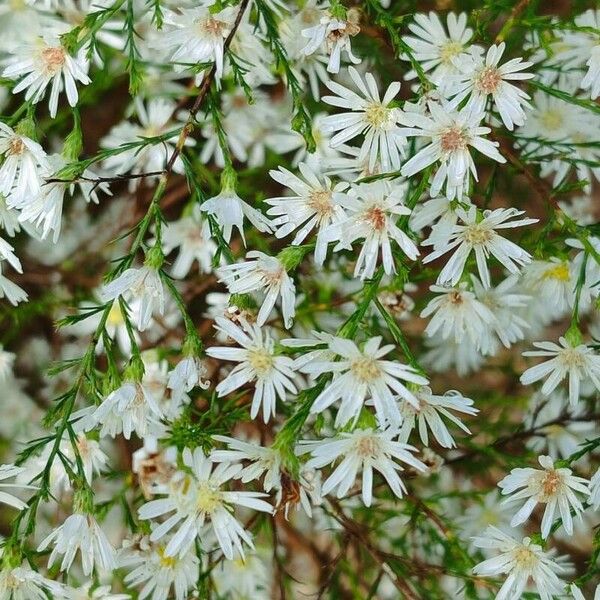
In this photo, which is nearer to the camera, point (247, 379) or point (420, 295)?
point (247, 379)

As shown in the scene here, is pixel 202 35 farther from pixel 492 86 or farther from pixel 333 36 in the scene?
pixel 492 86

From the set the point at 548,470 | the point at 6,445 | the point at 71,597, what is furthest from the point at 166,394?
the point at 6,445

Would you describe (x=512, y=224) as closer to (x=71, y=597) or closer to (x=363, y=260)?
(x=363, y=260)

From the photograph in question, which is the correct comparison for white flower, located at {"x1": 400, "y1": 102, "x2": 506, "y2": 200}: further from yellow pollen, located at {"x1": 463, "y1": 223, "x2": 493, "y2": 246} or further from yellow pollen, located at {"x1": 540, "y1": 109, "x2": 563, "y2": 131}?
yellow pollen, located at {"x1": 540, "y1": 109, "x2": 563, "y2": 131}

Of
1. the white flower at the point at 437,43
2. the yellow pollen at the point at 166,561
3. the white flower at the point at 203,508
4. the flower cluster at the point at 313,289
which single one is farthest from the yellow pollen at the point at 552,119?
the yellow pollen at the point at 166,561

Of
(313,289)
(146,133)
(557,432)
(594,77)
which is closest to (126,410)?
(313,289)

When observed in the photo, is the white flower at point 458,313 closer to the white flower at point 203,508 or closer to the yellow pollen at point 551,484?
the yellow pollen at point 551,484

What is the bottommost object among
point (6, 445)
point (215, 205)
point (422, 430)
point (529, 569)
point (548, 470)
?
point (6, 445)
